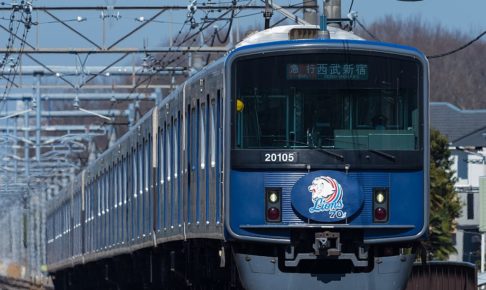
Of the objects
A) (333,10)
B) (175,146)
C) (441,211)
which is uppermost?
(333,10)

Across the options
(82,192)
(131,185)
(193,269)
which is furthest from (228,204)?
(82,192)

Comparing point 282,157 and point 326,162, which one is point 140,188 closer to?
point 282,157

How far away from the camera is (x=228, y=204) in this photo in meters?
12.8

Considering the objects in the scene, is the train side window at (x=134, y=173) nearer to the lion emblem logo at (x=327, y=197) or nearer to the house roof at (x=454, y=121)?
the lion emblem logo at (x=327, y=197)

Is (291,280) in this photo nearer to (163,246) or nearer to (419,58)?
(419,58)

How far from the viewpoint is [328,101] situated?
12898 mm

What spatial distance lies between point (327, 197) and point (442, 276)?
9.80 metres

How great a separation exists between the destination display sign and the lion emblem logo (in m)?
→ 0.95

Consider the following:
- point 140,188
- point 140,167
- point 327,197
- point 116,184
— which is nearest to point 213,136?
point 327,197

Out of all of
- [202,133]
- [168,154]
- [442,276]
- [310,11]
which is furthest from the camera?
[442,276]

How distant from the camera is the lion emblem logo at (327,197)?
12516 mm

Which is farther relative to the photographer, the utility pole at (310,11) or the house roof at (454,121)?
the house roof at (454,121)

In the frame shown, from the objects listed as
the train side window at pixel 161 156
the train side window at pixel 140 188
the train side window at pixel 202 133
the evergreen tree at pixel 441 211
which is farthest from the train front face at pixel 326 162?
the evergreen tree at pixel 441 211

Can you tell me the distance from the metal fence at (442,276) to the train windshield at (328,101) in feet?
29.5
